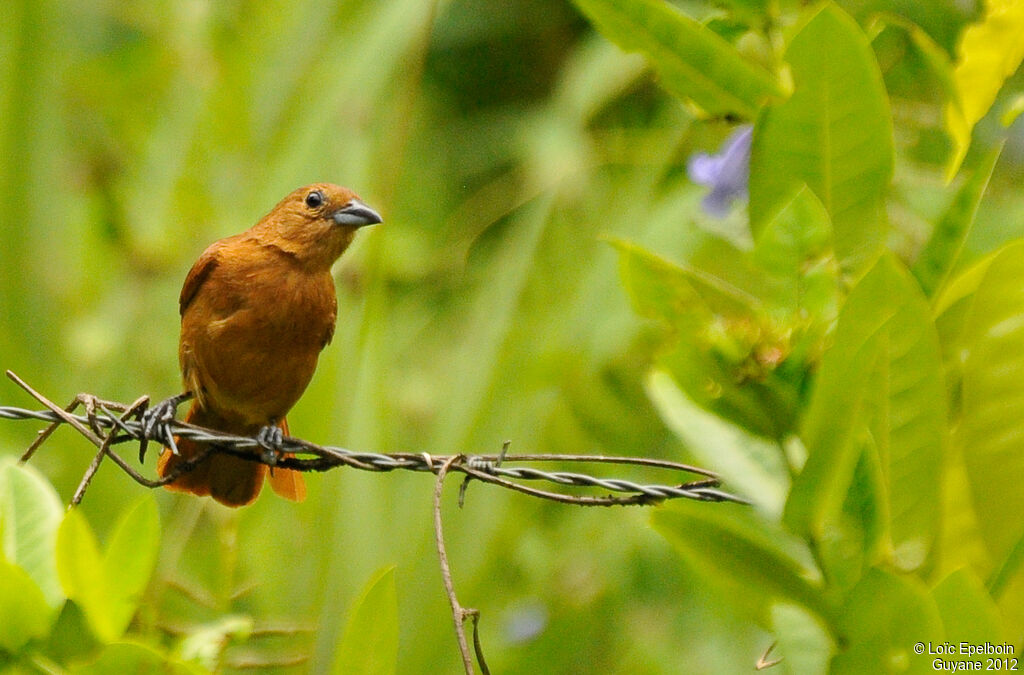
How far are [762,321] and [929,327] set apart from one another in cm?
24

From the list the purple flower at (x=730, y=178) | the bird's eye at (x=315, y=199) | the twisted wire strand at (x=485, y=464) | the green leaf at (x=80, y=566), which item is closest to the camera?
the green leaf at (x=80, y=566)

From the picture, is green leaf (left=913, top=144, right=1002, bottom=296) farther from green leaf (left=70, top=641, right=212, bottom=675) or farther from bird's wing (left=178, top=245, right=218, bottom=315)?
bird's wing (left=178, top=245, right=218, bottom=315)

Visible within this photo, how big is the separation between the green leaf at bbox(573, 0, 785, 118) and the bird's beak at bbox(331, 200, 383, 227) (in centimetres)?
127

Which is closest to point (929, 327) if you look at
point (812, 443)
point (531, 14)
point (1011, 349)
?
point (1011, 349)

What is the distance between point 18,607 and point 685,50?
1354mm

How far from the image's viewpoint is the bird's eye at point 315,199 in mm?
3199

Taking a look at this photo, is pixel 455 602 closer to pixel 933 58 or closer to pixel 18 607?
pixel 18 607

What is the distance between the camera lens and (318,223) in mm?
3168

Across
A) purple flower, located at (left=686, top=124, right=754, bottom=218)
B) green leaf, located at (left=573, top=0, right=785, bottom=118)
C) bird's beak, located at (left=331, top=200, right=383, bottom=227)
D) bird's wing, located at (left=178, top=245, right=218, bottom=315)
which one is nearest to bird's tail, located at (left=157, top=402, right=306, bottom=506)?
bird's wing, located at (left=178, top=245, right=218, bottom=315)

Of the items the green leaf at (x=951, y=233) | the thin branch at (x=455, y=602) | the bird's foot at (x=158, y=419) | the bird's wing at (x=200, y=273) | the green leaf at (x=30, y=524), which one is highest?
the bird's wing at (x=200, y=273)

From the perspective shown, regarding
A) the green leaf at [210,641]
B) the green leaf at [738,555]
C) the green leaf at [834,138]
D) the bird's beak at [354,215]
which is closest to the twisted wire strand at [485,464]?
the green leaf at [738,555]

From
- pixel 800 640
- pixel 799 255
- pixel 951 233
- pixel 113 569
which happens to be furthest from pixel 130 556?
pixel 951 233

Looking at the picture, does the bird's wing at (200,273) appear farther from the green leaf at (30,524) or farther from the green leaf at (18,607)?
the green leaf at (18,607)

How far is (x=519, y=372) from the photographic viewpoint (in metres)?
4.02
